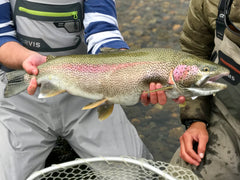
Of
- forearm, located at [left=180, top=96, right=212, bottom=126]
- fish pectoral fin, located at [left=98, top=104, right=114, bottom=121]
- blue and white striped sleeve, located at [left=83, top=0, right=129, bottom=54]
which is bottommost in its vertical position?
forearm, located at [left=180, top=96, right=212, bottom=126]

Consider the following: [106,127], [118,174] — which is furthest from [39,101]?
[118,174]

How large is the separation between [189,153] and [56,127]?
1051mm

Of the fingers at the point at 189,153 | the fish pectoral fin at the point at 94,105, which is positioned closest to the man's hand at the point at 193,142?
the fingers at the point at 189,153

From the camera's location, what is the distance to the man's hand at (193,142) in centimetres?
182

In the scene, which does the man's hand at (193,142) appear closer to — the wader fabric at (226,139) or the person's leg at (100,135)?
the wader fabric at (226,139)

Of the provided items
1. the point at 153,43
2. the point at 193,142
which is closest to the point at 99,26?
the point at 193,142

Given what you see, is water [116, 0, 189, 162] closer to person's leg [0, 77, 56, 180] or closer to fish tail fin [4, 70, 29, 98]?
person's leg [0, 77, 56, 180]

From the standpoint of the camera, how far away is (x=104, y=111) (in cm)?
175

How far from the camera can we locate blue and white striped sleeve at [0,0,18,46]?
220 cm

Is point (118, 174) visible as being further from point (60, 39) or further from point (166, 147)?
point (60, 39)

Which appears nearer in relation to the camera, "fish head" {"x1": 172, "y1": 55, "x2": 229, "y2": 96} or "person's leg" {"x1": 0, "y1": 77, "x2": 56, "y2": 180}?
"fish head" {"x1": 172, "y1": 55, "x2": 229, "y2": 96}

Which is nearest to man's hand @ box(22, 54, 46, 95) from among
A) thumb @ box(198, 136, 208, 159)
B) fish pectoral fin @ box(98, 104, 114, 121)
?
fish pectoral fin @ box(98, 104, 114, 121)

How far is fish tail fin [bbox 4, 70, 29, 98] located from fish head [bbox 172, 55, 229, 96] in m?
1.04

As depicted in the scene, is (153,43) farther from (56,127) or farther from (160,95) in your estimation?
(160,95)
